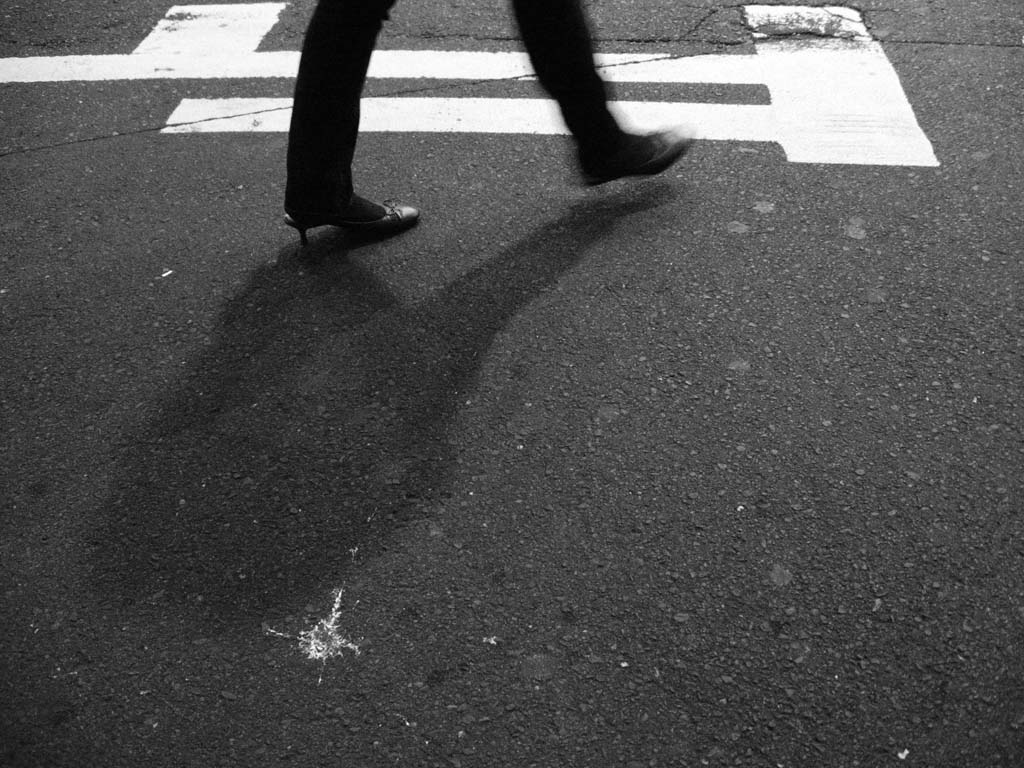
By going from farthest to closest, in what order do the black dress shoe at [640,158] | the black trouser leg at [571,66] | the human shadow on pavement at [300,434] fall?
the black dress shoe at [640,158] → the black trouser leg at [571,66] → the human shadow on pavement at [300,434]

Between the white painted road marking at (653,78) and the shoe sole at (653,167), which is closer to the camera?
the shoe sole at (653,167)

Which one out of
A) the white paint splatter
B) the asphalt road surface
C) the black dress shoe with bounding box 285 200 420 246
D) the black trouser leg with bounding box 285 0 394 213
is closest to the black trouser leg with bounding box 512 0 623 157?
the asphalt road surface

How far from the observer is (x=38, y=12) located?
504 centimetres

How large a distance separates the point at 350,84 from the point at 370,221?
20.8 inches

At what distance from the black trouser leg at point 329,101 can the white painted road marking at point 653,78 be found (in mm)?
943

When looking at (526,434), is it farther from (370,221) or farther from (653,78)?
(653,78)

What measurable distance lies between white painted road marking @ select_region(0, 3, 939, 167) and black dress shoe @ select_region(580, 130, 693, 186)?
0.40 metres

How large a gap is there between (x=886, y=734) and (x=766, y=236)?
5.87 feet

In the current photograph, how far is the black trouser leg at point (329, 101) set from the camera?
8.95 feet

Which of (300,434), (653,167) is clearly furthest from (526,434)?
(653,167)

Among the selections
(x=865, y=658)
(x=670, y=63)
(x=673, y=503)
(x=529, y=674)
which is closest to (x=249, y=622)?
(x=529, y=674)

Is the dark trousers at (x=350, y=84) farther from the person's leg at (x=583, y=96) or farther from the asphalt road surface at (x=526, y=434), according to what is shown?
the asphalt road surface at (x=526, y=434)

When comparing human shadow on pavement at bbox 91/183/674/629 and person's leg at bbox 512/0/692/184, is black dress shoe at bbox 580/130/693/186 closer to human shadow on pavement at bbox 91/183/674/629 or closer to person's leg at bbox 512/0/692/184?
person's leg at bbox 512/0/692/184

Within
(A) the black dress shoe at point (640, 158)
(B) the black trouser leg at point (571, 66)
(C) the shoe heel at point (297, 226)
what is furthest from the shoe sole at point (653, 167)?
(C) the shoe heel at point (297, 226)
